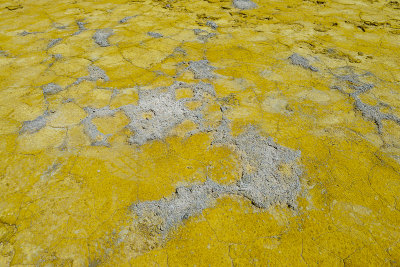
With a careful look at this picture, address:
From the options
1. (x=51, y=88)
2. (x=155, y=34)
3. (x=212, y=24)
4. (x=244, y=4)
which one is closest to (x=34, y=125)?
(x=51, y=88)

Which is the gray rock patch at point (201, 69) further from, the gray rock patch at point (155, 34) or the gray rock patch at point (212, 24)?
the gray rock patch at point (212, 24)

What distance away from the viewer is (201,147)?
1518 mm

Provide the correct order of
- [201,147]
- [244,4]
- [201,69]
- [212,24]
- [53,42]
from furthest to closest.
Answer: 1. [244,4]
2. [212,24]
3. [53,42]
4. [201,69]
5. [201,147]

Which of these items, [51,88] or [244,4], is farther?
[244,4]

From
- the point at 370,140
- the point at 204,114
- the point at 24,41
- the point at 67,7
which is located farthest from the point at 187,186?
the point at 67,7

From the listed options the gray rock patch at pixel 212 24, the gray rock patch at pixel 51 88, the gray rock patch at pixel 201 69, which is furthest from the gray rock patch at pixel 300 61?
the gray rock patch at pixel 51 88

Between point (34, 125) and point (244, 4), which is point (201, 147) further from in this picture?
point (244, 4)

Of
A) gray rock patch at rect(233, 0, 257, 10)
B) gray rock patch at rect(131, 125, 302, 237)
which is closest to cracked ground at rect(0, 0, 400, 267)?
gray rock patch at rect(131, 125, 302, 237)

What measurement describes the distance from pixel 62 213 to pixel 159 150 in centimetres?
59

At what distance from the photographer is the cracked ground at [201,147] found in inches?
43.9

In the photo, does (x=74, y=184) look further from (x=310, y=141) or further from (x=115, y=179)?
(x=310, y=141)

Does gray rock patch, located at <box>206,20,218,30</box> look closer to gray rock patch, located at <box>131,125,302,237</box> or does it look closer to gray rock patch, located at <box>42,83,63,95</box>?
gray rock patch, located at <box>42,83,63,95</box>

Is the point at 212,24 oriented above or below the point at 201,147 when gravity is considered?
above

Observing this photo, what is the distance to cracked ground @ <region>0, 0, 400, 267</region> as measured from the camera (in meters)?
1.12
